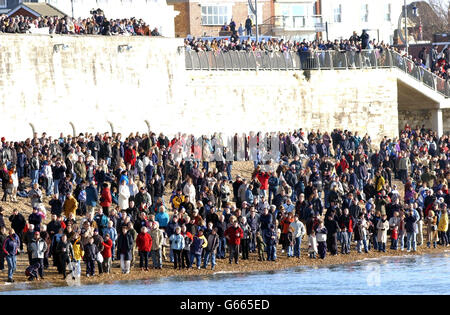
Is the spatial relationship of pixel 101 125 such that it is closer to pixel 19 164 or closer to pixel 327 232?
pixel 19 164

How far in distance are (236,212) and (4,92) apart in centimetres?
1392

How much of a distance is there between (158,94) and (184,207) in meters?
16.3

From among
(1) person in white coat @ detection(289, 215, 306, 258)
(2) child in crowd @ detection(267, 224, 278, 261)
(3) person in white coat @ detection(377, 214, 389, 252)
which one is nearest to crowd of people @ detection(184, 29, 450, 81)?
(3) person in white coat @ detection(377, 214, 389, 252)

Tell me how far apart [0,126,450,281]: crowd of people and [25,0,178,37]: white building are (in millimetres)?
19787

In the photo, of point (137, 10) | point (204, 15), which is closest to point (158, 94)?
point (137, 10)

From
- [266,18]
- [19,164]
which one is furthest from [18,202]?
[266,18]

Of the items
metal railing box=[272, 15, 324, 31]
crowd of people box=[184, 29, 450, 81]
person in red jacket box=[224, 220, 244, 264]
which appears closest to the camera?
person in red jacket box=[224, 220, 244, 264]

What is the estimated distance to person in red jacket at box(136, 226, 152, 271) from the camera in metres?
34.8

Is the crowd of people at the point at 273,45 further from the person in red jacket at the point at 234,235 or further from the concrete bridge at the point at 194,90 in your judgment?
the person in red jacket at the point at 234,235

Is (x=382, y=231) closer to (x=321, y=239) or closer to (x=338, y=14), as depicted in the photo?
(x=321, y=239)

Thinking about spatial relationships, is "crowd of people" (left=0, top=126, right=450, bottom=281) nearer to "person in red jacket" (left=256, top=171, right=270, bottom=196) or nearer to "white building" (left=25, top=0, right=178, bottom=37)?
"person in red jacket" (left=256, top=171, right=270, bottom=196)

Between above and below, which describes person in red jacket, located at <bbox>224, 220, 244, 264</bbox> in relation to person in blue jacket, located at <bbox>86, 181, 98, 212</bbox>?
below
